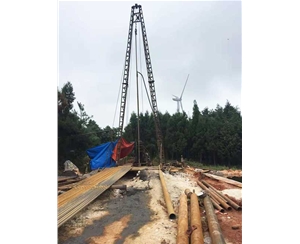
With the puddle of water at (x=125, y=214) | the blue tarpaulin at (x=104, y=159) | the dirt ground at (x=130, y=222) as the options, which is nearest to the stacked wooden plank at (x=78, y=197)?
the dirt ground at (x=130, y=222)

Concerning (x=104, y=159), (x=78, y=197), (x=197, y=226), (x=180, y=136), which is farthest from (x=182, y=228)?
(x=180, y=136)

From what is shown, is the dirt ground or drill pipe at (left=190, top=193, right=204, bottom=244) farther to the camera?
the dirt ground

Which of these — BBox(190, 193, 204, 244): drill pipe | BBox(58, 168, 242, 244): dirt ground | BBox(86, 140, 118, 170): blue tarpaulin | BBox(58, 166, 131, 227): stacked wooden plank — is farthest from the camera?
BBox(86, 140, 118, 170): blue tarpaulin

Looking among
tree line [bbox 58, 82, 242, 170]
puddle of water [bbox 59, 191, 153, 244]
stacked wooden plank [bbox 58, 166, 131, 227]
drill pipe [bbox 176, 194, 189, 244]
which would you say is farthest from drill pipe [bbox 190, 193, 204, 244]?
tree line [bbox 58, 82, 242, 170]

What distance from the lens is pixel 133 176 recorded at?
6176 mm

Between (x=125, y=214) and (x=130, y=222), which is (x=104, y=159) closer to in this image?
(x=125, y=214)

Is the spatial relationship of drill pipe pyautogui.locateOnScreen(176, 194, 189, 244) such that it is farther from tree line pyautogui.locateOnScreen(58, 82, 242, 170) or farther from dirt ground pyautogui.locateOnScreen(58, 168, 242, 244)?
tree line pyautogui.locateOnScreen(58, 82, 242, 170)

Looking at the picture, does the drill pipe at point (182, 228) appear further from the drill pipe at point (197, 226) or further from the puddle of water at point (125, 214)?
the puddle of water at point (125, 214)

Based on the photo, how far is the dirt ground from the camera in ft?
8.41

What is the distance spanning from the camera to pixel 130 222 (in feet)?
9.95

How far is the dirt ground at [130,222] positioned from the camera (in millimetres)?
2562
